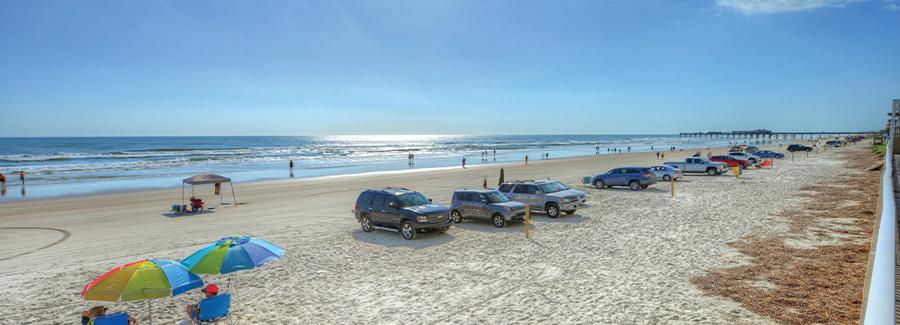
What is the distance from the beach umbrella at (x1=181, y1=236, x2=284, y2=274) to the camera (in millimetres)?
8156

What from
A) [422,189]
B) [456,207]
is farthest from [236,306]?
[422,189]

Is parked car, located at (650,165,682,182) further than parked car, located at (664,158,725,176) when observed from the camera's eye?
No

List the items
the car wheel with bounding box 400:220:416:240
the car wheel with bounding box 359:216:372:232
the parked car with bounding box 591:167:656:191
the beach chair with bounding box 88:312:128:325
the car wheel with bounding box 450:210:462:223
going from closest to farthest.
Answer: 1. the beach chair with bounding box 88:312:128:325
2. the car wheel with bounding box 400:220:416:240
3. the car wheel with bounding box 359:216:372:232
4. the car wheel with bounding box 450:210:462:223
5. the parked car with bounding box 591:167:656:191

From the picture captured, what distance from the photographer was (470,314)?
9312mm

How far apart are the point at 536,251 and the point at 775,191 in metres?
Result: 19.5

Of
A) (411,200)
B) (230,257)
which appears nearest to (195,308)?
(230,257)

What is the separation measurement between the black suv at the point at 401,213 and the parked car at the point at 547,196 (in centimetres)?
488

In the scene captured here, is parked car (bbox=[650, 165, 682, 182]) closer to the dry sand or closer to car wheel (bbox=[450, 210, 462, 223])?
the dry sand

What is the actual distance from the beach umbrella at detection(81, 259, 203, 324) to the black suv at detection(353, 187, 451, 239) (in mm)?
8728

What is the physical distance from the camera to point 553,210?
1983 centimetres

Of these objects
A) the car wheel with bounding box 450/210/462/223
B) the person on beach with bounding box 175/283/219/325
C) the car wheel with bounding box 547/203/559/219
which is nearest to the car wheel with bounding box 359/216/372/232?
the car wheel with bounding box 450/210/462/223

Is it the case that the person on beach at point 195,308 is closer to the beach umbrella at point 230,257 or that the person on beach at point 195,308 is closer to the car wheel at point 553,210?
the beach umbrella at point 230,257

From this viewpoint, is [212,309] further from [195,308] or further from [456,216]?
[456,216]

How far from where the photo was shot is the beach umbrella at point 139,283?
7.05 metres
